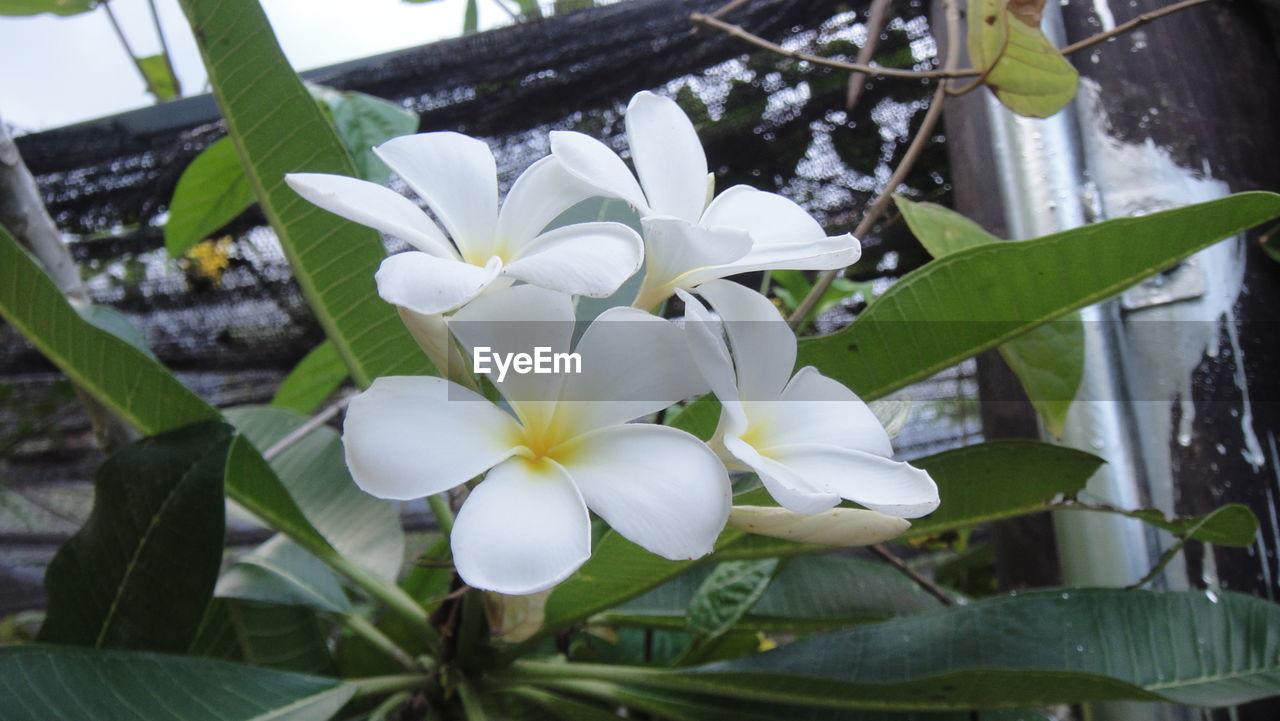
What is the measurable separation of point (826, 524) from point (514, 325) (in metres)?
0.13

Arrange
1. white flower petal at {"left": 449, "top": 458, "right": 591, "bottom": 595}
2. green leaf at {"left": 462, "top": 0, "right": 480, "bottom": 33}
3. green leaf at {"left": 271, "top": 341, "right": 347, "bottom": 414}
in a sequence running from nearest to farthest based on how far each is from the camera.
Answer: white flower petal at {"left": 449, "top": 458, "right": 591, "bottom": 595}
green leaf at {"left": 271, "top": 341, "right": 347, "bottom": 414}
green leaf at {"left": 462, "top": 0, "right": 480, "bottom": 33}

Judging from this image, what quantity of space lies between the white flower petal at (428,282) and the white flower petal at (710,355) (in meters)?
0.06

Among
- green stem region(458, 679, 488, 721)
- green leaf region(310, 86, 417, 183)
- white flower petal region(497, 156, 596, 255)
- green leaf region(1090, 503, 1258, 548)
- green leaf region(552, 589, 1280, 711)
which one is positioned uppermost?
green leaf region(310, 86, 417, 183)

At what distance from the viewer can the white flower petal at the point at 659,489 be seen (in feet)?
0.74

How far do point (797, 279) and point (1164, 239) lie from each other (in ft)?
1.75

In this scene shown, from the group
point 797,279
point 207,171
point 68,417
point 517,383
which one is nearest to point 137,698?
point 517,383

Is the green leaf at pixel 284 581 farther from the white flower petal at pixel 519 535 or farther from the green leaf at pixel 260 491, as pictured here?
the white flower petal at pixel 519 535

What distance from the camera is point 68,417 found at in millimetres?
1507

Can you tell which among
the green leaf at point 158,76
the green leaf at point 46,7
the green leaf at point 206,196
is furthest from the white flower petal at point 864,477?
the green leaf at point 158,76

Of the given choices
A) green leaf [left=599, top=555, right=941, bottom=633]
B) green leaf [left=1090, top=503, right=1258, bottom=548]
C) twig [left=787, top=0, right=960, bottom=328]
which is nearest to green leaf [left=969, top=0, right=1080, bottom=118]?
twig [left=787, top=0, right=960, bottom=328]

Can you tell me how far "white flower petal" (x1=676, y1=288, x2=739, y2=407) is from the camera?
240 millimetres

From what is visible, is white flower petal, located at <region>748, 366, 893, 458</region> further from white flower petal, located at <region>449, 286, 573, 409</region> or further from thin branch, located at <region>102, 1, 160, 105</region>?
thin branch, located at <region>102, 1, 160, 105</region>

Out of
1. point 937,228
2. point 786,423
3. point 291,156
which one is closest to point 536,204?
point 786,423

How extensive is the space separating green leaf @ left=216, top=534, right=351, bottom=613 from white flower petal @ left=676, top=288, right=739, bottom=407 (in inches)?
18.1
